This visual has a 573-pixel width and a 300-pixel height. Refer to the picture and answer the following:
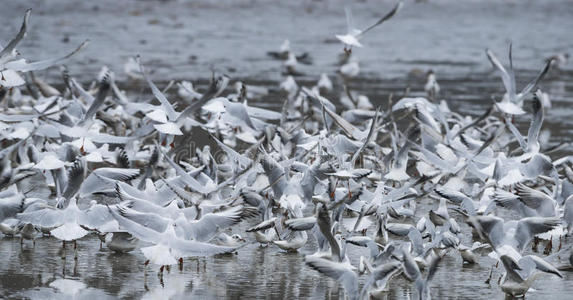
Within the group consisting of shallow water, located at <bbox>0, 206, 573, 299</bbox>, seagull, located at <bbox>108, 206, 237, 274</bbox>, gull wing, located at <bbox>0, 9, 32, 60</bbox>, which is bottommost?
shallow water, located at <bbox>0, 206, 573, 299</bbox>

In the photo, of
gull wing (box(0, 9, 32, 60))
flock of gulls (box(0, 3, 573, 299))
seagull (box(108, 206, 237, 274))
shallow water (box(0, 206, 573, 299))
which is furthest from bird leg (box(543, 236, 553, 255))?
gull wing (box(0, 9, 32, 60))

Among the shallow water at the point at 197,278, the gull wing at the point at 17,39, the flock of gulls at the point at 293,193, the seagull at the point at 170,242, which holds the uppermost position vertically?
the gull wing at the point at 17,39

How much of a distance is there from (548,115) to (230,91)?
4.13 meters

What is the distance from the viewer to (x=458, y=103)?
44.2 ft

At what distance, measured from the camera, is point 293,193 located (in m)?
6.85

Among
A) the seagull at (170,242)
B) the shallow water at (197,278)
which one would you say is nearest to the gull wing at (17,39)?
the shallow water at (197,278)

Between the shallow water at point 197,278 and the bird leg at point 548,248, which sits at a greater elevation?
the bird leg at point 548,248

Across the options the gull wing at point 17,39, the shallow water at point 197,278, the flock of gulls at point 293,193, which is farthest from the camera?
the gull wing at point 17,39

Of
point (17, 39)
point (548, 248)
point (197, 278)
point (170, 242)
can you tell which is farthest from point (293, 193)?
point (17, 39)

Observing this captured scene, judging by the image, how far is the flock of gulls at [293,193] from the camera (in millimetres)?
5750

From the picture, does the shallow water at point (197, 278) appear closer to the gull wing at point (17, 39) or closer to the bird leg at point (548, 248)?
the bird leg at point (548, 248)

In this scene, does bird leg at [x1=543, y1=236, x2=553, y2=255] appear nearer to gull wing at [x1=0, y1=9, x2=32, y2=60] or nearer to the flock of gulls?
the flock of gulls

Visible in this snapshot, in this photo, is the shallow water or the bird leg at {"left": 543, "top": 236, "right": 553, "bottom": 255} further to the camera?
the bird leg at {"left": 543, "top": 236, "right": 553, "bottom": 255}

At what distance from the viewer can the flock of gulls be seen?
18.9 ft
